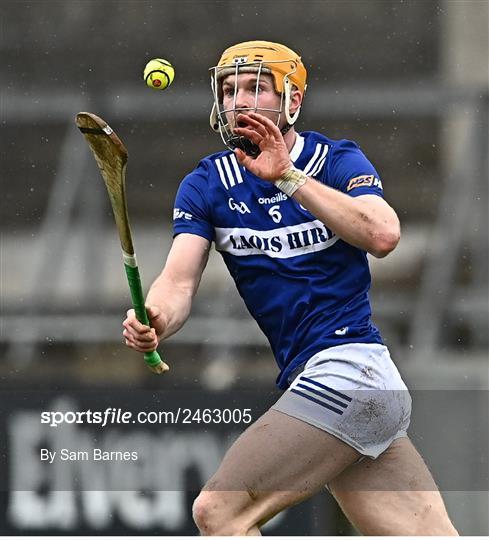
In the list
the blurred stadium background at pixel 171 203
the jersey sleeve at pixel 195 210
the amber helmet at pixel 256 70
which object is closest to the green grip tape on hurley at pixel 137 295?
the jersey sleeve at pixel 195 210

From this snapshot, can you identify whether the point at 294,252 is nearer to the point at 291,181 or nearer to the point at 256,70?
the point at 291,181

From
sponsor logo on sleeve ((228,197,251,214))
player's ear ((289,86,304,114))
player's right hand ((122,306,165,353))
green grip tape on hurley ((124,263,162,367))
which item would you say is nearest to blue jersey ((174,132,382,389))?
sponsor logo on sleeve ((228,197,251,214))

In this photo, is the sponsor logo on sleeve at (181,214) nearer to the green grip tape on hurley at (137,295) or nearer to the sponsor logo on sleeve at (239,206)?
the sponsor logo on sleeve at (239,206)

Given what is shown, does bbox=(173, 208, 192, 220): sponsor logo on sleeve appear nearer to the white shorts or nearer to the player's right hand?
the player's right hand

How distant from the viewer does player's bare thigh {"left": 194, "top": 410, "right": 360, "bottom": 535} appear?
3.45 meters

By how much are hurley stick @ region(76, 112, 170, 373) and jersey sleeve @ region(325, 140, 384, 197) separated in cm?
56

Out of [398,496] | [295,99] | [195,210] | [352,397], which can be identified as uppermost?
[295,99]

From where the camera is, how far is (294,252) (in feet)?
12.2

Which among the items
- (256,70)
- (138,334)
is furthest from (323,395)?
(256,70)

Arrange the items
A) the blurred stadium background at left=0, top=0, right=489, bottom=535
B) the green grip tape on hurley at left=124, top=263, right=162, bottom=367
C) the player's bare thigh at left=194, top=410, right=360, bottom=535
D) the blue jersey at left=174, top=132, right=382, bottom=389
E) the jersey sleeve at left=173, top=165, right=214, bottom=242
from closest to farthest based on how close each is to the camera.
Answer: the player's bare thigh at left=194, top=410, right=360, bottom=535 → the green grip tape on hurley at left=124, top=263, right=162, bottom=367 → the blue jersey at left=174, top=132, right=382, bottom=389 → the jersey sleeve at left=173, top=165, right=214, bottom=242 → the blurred stadium background at left=0, top=0, right=489, bottom=535

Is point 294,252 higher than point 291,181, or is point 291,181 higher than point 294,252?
point 291,181

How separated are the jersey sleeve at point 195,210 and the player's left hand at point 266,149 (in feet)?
0.94

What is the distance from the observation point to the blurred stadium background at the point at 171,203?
577 centimetres

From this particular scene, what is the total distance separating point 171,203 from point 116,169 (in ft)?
14.2
